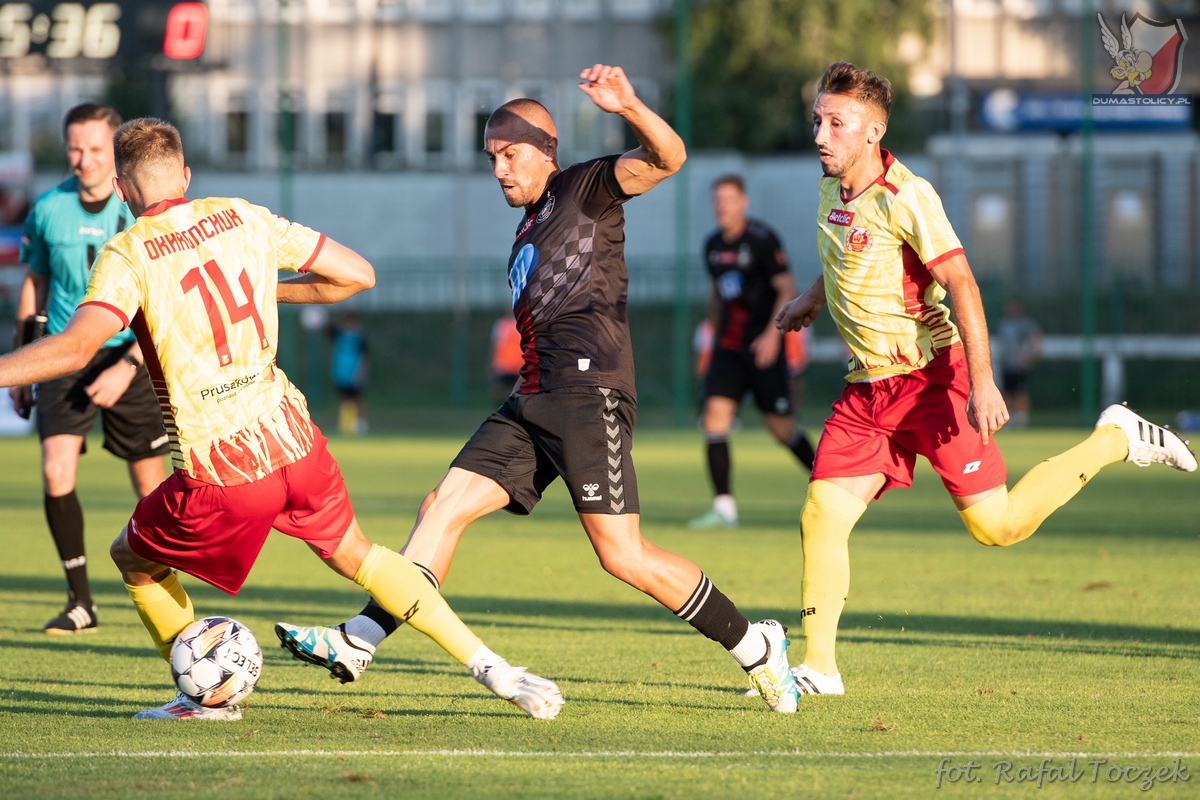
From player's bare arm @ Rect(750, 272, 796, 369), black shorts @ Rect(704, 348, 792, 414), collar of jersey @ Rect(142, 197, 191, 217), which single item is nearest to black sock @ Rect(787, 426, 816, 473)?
black shorts @ Rect(704, 348, 792, 414)

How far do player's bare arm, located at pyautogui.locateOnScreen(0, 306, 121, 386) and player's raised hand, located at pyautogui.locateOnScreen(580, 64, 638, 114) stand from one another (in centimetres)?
166

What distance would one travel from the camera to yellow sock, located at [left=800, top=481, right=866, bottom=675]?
5410 millimetres

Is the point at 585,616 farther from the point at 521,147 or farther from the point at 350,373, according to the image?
the point at 350,373

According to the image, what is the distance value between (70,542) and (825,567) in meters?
3.88

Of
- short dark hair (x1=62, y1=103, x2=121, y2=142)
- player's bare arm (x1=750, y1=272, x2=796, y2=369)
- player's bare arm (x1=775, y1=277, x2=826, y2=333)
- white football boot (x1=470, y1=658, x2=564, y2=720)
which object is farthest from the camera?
player's bare arm (x1=750, y1=272, x2=796, y2=369)

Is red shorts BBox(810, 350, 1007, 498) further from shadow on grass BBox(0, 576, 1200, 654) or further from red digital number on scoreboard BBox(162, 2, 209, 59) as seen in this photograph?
red digital number on scoreboard BBox(162, 2, 209, 59)

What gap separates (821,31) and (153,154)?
34.2m

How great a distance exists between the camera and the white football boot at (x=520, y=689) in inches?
187

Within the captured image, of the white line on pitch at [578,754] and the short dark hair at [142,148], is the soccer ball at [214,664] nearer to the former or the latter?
the white line on pitch at [578,754]

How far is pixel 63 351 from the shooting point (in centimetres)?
426

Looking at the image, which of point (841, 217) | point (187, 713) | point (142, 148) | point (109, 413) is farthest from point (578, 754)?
point (109, 413)

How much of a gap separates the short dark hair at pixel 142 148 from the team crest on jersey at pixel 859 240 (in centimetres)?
243

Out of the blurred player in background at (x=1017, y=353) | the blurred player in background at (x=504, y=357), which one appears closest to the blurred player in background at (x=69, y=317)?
the blurred player in background at (x=504, y=357)

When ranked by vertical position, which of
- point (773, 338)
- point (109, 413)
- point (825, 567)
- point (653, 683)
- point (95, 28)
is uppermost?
point (95, 28)
